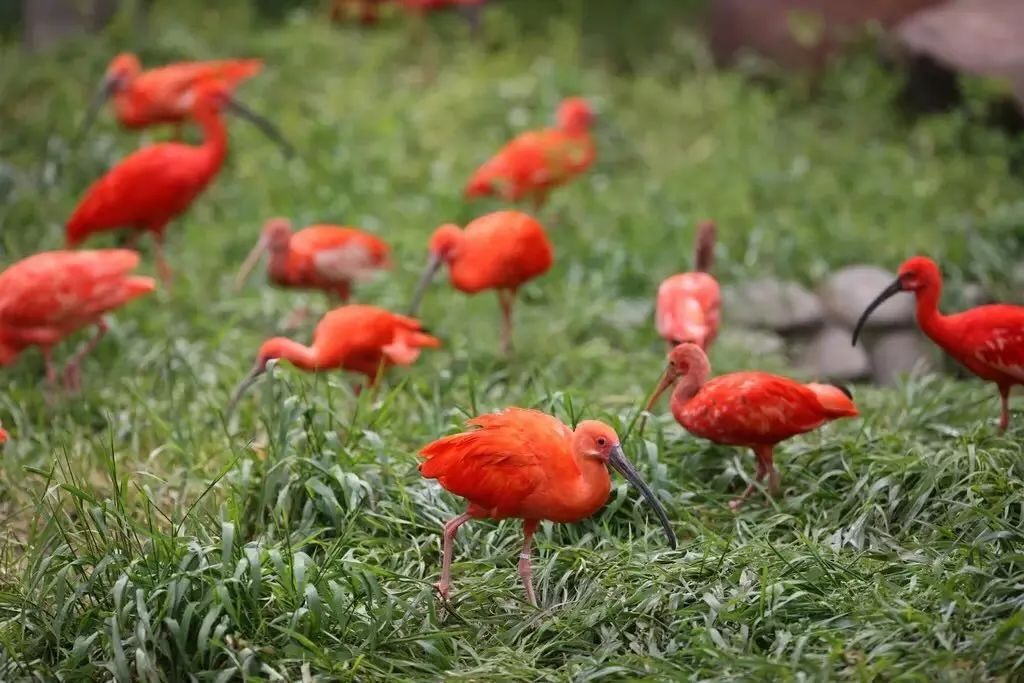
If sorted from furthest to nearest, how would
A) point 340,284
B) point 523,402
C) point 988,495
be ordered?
1. point 340,284
2. point 523,402
3. point 988,495

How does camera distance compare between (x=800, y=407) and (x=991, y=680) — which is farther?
(x=800, y=407)

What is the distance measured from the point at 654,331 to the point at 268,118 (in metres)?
4.52

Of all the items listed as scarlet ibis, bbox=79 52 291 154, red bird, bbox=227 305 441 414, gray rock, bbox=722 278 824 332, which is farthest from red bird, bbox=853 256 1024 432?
scarlet ibis, bbox=79 52 291 154

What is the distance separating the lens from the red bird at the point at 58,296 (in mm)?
6707

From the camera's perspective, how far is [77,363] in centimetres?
711

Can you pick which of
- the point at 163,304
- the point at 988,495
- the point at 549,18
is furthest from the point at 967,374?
the point at 549,18

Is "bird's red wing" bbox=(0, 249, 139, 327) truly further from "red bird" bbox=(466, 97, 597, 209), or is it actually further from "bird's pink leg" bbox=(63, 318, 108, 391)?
"red bird" bbox=(466, 97, 597, 209)

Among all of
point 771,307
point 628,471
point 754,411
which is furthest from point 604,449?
point 771,307

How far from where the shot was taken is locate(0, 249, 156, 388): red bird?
22.0ft

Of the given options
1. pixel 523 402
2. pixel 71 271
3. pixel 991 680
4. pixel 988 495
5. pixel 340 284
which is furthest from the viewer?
pixel 340 284

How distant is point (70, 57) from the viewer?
11.2 metres

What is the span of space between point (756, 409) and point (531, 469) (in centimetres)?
113

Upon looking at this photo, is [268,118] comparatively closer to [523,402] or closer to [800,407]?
[523,402]

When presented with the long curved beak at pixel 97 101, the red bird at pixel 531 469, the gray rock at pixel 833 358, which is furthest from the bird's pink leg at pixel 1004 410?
the long curved beak at pixel 97 101
